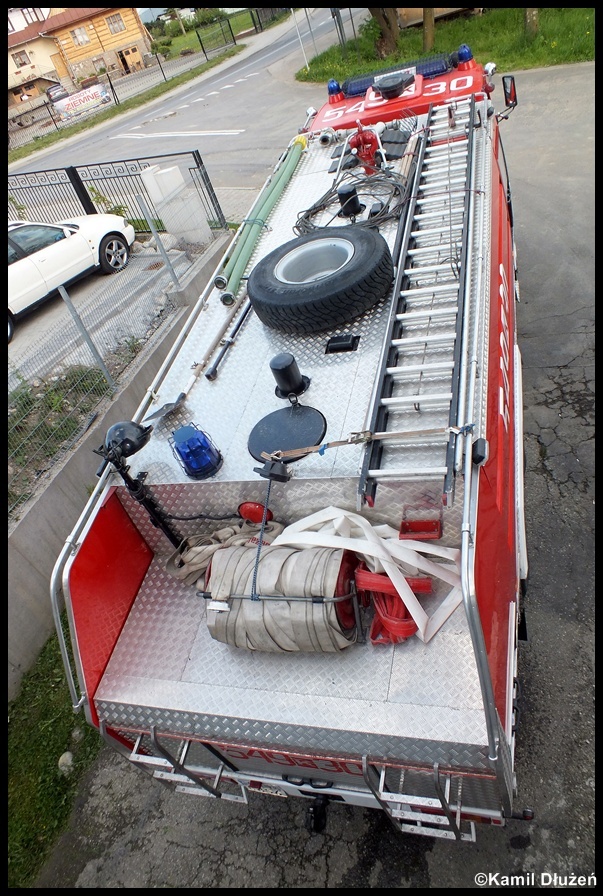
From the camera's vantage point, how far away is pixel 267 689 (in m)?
2.87

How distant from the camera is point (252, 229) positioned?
5027 mm

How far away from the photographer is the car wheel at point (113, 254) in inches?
353

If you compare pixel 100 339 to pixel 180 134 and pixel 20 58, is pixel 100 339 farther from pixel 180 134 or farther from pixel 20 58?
pixel 20 58

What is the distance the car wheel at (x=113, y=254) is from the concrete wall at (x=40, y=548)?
390 cm

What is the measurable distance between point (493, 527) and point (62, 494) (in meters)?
4.18

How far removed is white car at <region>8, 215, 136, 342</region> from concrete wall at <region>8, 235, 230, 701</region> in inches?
125

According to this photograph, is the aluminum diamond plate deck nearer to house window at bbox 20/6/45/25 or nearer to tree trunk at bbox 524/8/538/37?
tree trunk at bbox 524/8/538/37

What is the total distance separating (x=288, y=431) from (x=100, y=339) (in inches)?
169

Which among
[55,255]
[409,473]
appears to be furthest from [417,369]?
[55,255]

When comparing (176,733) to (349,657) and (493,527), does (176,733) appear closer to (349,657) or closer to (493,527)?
(349,657)

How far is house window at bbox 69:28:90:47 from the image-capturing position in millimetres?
44781

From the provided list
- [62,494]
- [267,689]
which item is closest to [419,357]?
[267,689]

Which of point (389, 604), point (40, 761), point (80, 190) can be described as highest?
point (80, 190)

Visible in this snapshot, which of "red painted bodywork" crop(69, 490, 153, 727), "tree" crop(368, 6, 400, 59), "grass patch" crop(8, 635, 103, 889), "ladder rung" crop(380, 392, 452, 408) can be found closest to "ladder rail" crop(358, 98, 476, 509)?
"ladder rung" crop(380, 392, 452, 408)
